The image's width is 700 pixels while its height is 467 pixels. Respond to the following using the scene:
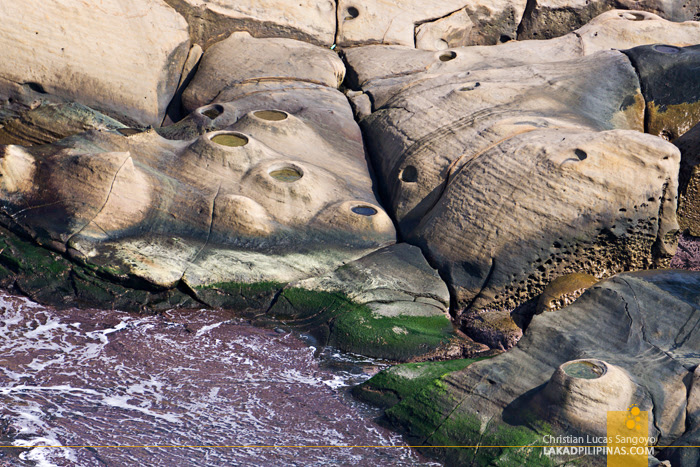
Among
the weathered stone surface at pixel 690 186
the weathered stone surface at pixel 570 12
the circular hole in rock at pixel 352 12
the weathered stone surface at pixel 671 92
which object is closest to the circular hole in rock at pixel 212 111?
the circular hole in rock at pixel 352 12

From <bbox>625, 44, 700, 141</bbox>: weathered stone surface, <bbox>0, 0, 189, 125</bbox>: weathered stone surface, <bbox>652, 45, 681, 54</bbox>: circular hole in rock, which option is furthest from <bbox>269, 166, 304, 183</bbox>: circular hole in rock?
<bbox>652, 45, 681, 54</bbox>: circular hole in rock

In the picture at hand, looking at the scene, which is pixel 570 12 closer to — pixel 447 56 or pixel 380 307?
pixel 447 56

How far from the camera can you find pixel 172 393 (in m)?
5.40

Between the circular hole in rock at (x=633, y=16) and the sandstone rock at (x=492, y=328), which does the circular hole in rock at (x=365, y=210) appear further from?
the circular hole in rock at (x=633, y=16)

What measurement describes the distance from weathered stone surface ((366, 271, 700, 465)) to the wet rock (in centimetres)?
57

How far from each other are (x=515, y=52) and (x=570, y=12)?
2.21m

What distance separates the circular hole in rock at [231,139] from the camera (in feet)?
24.3

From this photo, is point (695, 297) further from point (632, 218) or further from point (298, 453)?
point (298, 453)

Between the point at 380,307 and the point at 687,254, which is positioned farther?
the point at 687,254

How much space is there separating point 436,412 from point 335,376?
0.99m

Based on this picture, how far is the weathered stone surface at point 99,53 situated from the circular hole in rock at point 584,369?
572 cm

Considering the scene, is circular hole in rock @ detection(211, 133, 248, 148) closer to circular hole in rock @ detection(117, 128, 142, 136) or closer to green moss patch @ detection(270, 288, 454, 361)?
circular hole in rock @ detection(117, 128, 142, 136)

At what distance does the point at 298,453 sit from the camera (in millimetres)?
4875

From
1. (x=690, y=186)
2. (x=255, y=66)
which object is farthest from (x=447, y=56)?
(x=690, y=186)
